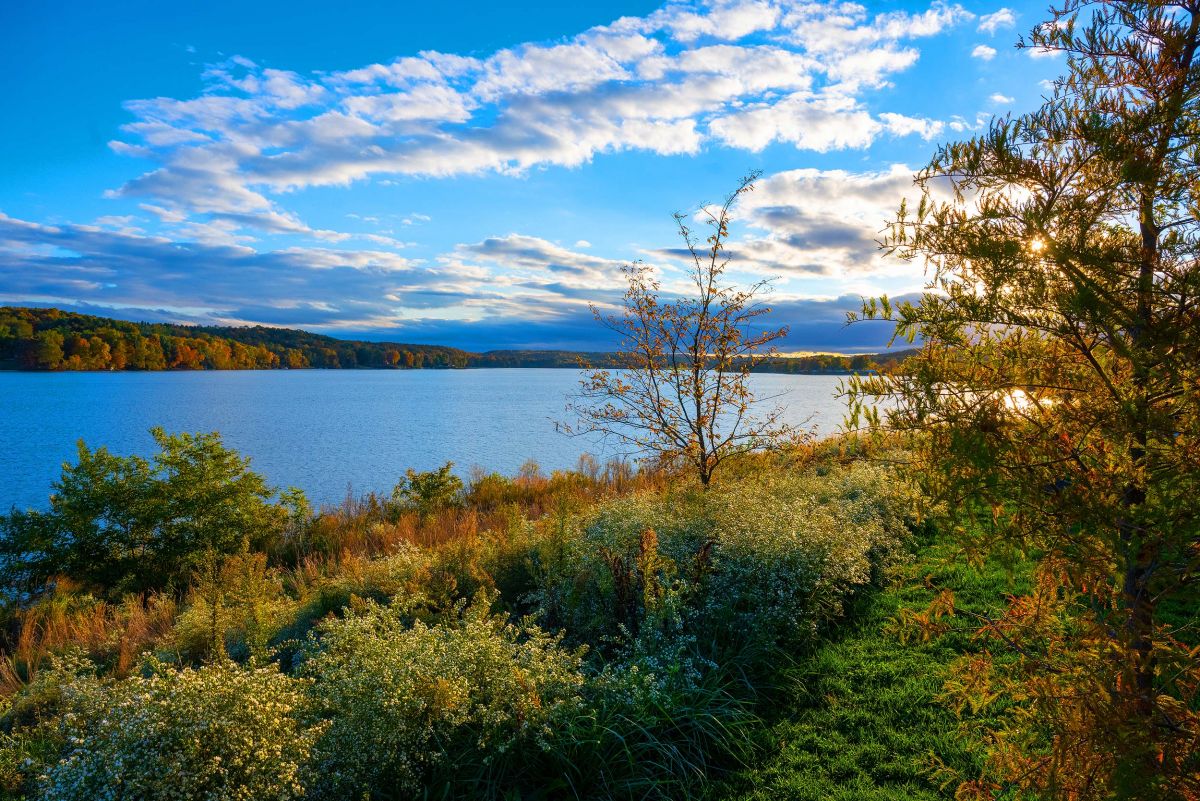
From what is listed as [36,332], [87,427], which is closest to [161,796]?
[87,427]

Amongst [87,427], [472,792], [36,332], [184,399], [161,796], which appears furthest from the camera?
[36,332]

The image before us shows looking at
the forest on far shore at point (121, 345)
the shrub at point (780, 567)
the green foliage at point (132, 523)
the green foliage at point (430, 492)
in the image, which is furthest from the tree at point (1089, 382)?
the forest on far shore at point (121, 345)

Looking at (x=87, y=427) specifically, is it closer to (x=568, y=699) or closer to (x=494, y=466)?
(x=494, y=466)

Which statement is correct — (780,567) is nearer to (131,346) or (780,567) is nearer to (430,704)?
(430,704)

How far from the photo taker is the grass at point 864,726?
12.4 feet

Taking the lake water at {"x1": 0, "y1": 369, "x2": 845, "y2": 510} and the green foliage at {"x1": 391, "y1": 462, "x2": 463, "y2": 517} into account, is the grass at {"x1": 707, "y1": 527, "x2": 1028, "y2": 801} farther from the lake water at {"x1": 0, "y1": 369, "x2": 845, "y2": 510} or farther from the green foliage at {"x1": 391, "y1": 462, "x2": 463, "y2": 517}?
the green foliage at {"x1": 391, "y1": 462, "x2": 463, "y2": 517}

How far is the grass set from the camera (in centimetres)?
377

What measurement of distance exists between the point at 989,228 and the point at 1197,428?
83 centimetres

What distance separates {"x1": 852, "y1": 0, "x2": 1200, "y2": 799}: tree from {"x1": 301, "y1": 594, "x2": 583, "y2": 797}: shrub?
2648 millimetres

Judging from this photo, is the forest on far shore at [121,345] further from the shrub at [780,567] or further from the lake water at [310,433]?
the shrub at [780,567]

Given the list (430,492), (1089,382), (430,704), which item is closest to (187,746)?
(430,704)

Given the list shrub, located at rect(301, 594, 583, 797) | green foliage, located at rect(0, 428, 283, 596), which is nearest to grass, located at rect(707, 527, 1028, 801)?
shrub, located at rect(301, 594, 583, 797)

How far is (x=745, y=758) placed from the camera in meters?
4.12

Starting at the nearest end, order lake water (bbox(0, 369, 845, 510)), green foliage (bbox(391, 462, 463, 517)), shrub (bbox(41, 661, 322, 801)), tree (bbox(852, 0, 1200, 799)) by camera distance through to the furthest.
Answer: tree (bbox(852, 0, 1200, 799))
shrub (bbox(41, 661, 322, 801))
green foliage (bbox(391, 462, 463, 517))
lake water (bbox(0, 369, 845, 510))
